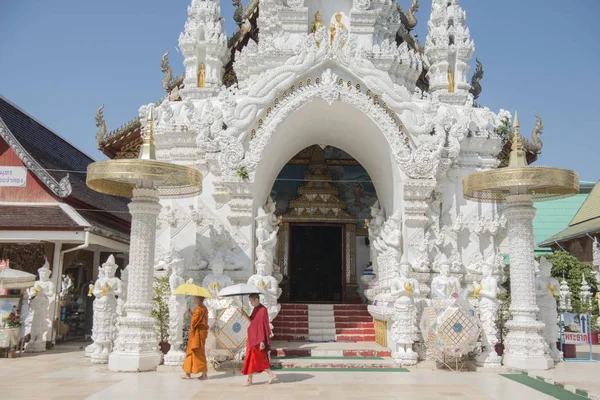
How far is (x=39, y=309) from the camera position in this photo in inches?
395

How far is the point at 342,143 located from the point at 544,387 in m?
6.30

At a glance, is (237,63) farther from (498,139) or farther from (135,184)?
(498,139)

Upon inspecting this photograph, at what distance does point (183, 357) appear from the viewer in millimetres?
8039

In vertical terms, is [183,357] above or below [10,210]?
below

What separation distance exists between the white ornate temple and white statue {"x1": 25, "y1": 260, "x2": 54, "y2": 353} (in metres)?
2.01

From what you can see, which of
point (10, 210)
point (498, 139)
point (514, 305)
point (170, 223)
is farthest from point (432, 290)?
point (10, 210)

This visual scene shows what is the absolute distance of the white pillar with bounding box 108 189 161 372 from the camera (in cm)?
772

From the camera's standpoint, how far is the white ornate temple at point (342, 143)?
9.57m

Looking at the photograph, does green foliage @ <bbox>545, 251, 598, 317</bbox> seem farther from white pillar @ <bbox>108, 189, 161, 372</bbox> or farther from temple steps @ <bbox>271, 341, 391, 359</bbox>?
white pillar @ <bbox>108, 189, 161, 372</bbox>

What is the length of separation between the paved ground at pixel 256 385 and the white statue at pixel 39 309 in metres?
1.78

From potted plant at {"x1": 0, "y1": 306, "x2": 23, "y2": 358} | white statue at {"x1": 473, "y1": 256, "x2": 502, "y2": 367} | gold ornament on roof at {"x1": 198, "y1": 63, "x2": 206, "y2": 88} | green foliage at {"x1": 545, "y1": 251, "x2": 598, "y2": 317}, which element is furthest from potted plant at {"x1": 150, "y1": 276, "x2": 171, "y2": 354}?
green foliage at {"x1": 545, "y1": 251, "x2": 598, "y2": 317}

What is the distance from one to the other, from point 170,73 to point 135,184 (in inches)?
243

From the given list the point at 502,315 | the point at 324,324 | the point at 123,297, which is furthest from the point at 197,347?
the point at 502,315

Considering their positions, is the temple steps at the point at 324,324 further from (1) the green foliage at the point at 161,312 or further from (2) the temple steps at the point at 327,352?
(1) the green foliage at the point at 161,312
